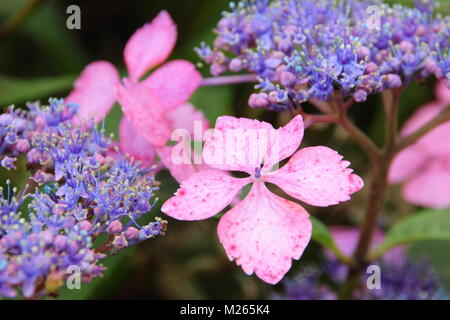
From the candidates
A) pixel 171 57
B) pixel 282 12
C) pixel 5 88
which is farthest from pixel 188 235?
pixel 282 12

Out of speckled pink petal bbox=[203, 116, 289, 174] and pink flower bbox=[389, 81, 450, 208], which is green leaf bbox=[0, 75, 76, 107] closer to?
speckled pink petal bbox=[203, 116, 289, 174]

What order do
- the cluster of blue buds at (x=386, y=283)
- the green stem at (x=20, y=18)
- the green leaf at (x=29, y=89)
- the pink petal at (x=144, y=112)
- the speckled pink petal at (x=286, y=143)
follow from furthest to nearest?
the green stem at (x=20, y=18)
the green leaf at (x=29, y=89)
the cluster of blue buds at (x=386, y=283)
the pink petal at (x=144, y=112)
the speckled pink petal at (x=286, y=143)

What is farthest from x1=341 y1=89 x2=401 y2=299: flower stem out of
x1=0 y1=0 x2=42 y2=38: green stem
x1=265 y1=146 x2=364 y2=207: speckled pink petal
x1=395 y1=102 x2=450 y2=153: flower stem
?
x1=0 y1=0 x2=42 y2=38: green stem

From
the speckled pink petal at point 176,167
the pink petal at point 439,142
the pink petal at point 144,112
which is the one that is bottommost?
the pink petal at point 439,142

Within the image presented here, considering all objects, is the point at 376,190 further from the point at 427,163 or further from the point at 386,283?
the point at 427,163

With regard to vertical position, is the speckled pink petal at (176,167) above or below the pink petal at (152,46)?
below

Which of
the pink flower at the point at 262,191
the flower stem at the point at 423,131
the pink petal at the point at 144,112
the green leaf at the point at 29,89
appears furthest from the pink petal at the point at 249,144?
the green leaf at the point at 29,89

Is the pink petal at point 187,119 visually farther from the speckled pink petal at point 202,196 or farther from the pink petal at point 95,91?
the speckled pink petal at point 202,196
